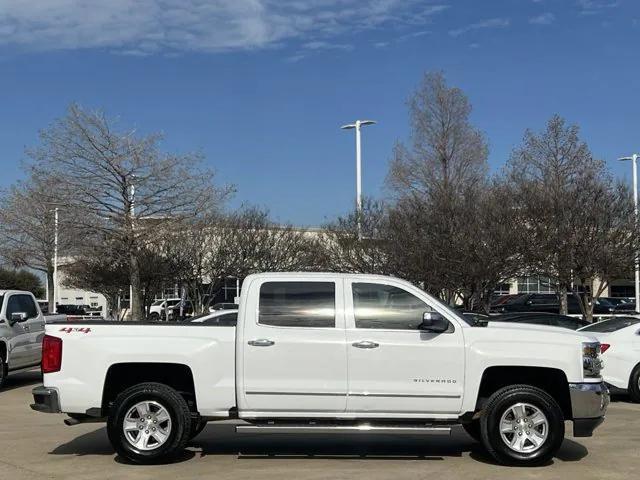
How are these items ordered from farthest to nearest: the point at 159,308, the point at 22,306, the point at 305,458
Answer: the point at 159,308
the point at 22,306
the point at 305,458

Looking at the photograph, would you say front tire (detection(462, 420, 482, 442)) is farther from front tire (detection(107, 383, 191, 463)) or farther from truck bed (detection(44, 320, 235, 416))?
front tire (detection(107, 383, 191, 463))

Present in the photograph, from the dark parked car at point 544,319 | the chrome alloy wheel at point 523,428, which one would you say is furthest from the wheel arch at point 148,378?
the dark parked car at point 544,319

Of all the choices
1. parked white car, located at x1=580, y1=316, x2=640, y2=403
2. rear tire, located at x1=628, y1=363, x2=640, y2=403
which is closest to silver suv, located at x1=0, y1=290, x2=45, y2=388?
parked white car, located at x1=580, y1=316, x2=640, y2=403

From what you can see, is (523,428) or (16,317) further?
(16,317)

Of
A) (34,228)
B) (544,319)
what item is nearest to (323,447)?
(544,319)

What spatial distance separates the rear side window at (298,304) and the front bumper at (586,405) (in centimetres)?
258

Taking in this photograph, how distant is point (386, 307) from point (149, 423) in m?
2.77

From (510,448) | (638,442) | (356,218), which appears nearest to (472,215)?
(356,218)

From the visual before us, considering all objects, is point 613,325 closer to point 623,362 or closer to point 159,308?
point 623,362

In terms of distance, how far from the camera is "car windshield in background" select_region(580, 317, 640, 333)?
1293cm

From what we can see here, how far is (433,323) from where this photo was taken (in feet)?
24.5

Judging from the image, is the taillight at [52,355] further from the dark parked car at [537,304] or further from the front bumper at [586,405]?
the dark parked car at [537,304]

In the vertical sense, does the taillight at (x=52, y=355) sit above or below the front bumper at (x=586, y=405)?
above

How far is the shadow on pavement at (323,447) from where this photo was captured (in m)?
8.12
